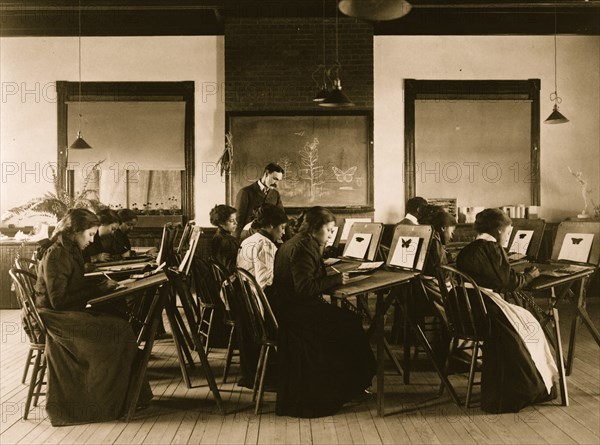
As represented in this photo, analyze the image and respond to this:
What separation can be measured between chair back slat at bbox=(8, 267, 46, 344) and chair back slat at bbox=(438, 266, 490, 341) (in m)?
2.41

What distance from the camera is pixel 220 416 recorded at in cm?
353

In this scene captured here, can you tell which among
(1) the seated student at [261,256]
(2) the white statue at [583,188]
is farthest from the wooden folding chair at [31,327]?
(2) the white statue at [583,188]

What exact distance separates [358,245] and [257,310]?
1.55 m

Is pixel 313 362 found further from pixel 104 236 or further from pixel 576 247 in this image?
pixel 104 236

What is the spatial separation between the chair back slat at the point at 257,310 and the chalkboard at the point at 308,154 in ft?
14.6

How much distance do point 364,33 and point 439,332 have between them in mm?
4678

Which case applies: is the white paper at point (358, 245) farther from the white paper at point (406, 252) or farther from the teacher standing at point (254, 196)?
the teacher standing at point (254, 196)

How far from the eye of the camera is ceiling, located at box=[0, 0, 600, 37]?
7.66m

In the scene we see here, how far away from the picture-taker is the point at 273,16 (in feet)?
25.8

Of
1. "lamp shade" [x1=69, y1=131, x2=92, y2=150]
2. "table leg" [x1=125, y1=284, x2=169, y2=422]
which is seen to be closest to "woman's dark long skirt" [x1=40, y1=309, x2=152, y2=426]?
"table leg" [x1=125, y1=284, x2=169, y2=422]

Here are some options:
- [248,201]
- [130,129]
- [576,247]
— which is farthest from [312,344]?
[130,129]

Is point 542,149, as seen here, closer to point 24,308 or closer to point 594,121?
point 594,121

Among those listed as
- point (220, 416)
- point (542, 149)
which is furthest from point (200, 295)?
point (542, 149)

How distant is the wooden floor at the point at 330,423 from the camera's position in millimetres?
3166
